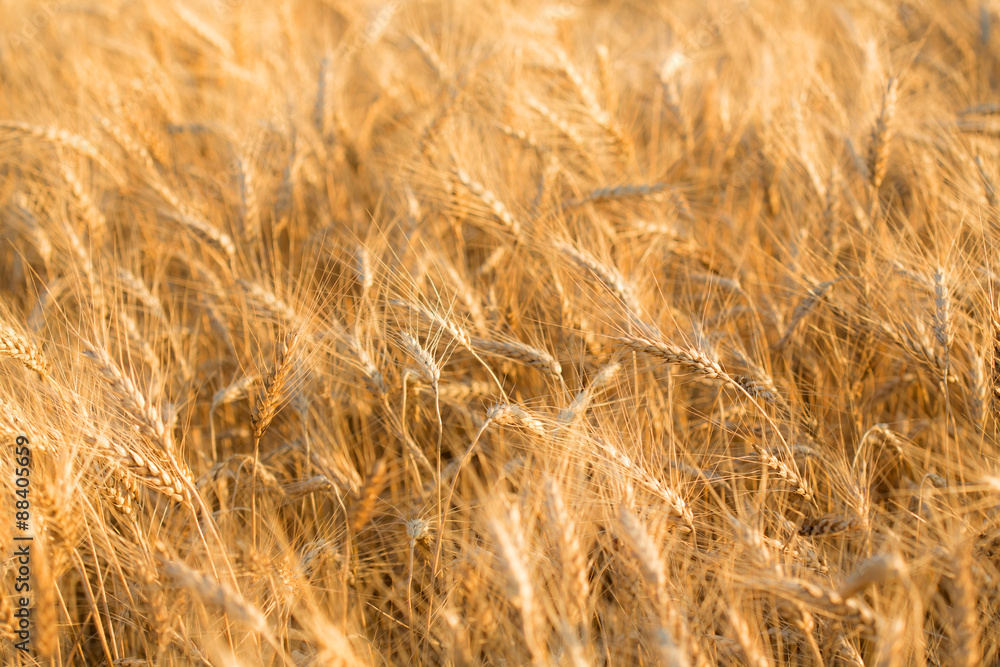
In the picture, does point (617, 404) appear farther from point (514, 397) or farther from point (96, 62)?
point (96, 62)

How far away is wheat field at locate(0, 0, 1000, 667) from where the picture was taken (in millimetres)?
1324

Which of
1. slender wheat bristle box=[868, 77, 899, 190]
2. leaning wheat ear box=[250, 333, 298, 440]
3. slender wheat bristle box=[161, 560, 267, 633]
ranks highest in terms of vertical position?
slender wheat bristle box=[868, 77, 899, 190]

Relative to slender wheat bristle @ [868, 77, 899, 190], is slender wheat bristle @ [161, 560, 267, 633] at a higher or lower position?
lower

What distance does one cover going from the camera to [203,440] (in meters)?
2.00

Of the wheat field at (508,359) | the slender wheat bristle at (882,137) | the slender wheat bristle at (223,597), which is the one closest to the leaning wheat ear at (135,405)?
the wheat field at (508,359)

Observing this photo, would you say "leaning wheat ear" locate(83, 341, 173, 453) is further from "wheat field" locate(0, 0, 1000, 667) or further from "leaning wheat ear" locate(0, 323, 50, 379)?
"leaning wheat ear" locate(0, 323, 50, 379)

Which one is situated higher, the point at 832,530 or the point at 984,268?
the point at 984,268

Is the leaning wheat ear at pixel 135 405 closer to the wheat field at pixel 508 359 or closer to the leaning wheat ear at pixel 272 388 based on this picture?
the wheat field at pixel 508 359

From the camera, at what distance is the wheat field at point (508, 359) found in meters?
1.32

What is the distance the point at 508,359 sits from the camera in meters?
1.73

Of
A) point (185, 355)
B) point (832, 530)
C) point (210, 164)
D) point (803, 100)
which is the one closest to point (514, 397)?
point (832, 530)

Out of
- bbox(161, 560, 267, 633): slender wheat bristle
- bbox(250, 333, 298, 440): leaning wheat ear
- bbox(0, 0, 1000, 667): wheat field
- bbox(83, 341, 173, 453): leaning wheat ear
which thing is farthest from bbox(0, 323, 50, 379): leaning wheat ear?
bbox(161, 560, 267, 633): slender wheat bristle

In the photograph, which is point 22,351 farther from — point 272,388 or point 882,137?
point 882,137

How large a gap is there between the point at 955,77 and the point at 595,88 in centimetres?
165
